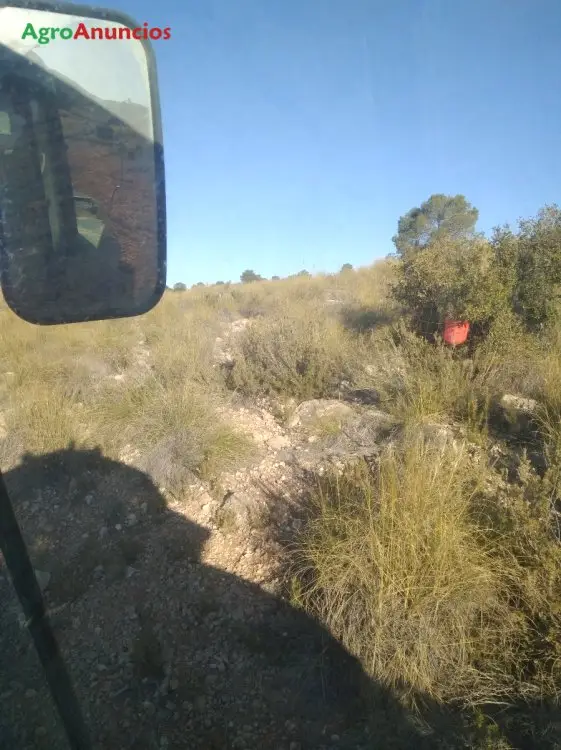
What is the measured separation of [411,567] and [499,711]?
2.31ft

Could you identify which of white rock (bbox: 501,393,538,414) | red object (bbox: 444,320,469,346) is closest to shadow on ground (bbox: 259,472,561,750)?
white rock (bbox: 501,393,538,414)

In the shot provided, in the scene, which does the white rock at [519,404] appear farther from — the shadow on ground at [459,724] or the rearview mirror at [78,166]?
the rearview mirror at [78,166]

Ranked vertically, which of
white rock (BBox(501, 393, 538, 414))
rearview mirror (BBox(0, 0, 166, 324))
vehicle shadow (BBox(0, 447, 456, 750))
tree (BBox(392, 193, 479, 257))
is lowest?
vehicle shadow (BBox(0, 447, 456, 750))

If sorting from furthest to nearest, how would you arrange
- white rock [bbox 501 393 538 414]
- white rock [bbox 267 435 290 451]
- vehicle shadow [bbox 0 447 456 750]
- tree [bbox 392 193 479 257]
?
tree [bbox 392 193 479 257] < white rock [bbox 267 435 290 451] < white rock [bbox 501 393 538 414] < vehicle shadow [bbox 0 447 456 750]

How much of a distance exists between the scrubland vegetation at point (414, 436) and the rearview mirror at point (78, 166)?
1.94m

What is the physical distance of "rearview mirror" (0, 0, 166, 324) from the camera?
1313 millimetres

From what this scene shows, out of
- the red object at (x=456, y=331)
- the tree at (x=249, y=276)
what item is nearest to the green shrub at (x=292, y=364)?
the red object at (x=456, y=331)

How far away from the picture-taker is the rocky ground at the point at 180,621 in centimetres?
228

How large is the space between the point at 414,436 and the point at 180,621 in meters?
2.37

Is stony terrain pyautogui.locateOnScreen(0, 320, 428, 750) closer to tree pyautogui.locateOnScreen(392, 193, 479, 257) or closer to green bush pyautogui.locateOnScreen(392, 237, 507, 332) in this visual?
green bush pyautogui.locateOnScreen(392, 237, 507, 332)

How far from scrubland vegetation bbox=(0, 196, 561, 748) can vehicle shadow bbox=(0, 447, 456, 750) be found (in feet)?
0.73

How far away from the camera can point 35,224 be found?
1.36 metres

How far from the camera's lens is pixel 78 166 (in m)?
1.45

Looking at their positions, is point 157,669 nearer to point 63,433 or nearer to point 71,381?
point 63,433
